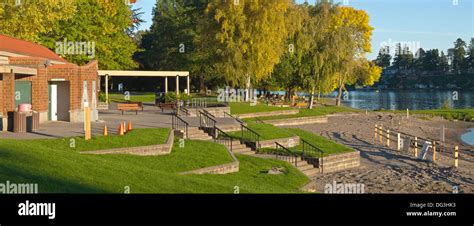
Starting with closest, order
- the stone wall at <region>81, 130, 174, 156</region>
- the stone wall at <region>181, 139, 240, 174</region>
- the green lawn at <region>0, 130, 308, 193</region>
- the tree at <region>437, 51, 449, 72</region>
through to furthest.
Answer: the green lawn at <region>0, 130, 308, 193</region>, the stone wall at <region>181, 139, 240, 174</region>, the stone wall at <region>81, 130, 174, 156</region>, the tree at <region>437, 51, 449, 72</region>

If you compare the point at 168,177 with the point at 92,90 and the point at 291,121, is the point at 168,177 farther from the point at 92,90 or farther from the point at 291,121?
the point at 291,121

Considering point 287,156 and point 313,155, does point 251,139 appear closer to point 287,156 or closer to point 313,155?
point 287,156

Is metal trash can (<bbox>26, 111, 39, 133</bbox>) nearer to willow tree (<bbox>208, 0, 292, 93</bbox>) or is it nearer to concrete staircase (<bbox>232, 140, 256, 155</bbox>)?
concrete staircase (<bbox>232, 140, 256, 155</bbox>)

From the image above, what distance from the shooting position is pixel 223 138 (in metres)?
26.5

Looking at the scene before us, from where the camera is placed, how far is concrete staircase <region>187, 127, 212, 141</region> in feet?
86.4

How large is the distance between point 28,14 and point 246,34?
19.0 m

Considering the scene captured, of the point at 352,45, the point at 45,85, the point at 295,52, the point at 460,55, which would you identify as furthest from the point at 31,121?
the point at 460,55

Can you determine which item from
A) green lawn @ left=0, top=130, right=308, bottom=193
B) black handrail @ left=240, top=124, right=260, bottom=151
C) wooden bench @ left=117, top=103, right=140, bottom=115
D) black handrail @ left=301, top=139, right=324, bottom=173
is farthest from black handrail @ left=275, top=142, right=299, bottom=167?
wooden bench @ left=117, top=103, right=140, bottom=115

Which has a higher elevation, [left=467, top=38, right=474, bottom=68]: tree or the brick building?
[left=467, top=38, right=474, bottom=68]: tree

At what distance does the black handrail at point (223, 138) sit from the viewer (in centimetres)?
2547

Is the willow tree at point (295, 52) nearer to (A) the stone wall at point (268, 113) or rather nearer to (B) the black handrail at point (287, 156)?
(A) the stone wall at point (268, 113)

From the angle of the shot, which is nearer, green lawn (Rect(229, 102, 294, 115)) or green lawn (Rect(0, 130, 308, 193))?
green lawn (Rect(0, 130, 308, 193))

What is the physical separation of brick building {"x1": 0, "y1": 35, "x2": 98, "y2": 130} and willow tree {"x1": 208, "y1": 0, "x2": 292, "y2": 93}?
17.4 metres
